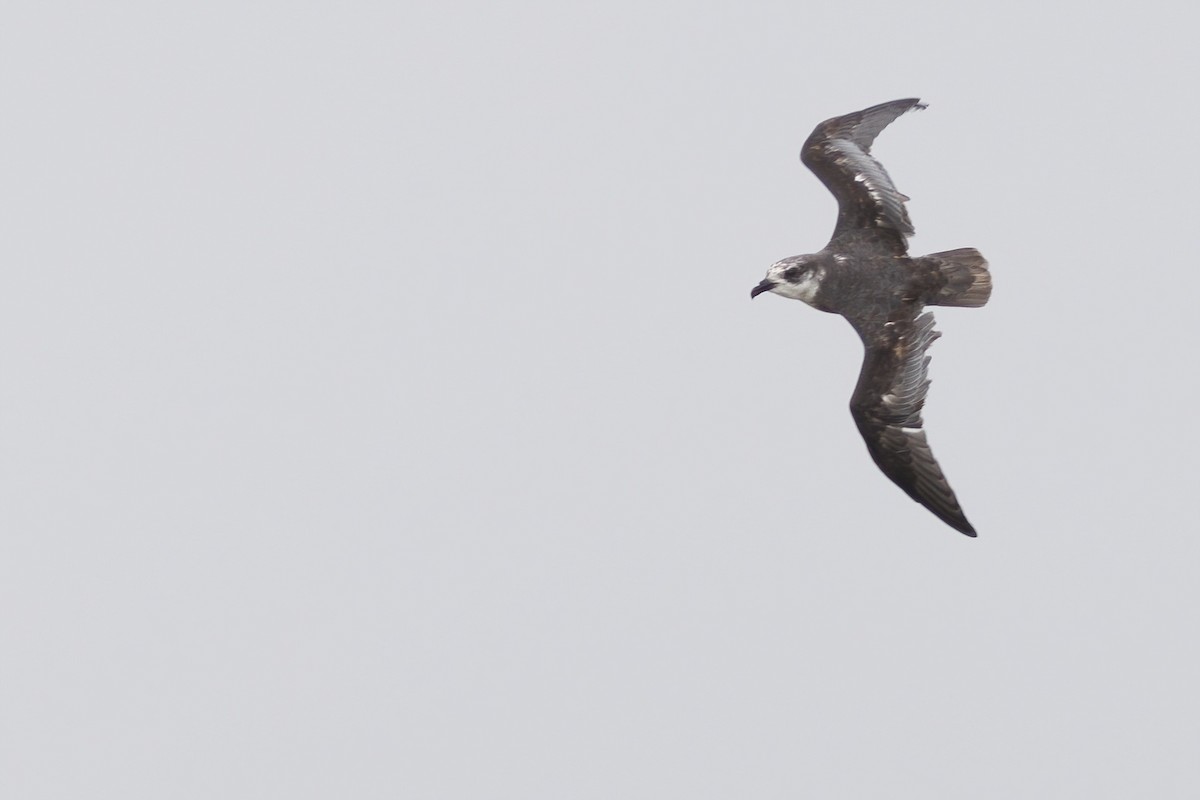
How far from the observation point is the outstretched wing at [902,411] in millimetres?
22328

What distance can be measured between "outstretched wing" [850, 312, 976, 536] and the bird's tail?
1.57 feet

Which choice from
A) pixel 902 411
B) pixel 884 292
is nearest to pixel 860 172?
pixel 884 292

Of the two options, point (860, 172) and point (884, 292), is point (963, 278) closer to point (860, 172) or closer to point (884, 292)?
point (884, 292)

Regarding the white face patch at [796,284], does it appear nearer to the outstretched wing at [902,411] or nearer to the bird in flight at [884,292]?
the bird in flight at [884,292]

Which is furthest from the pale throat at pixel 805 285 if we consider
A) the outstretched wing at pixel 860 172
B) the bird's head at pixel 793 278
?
the outstretched wing at pixel 860 172

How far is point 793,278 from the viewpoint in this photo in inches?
907

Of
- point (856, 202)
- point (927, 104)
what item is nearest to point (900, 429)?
point (856, 202)

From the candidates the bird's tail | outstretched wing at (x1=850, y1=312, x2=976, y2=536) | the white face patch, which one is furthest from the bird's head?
the bird's tail

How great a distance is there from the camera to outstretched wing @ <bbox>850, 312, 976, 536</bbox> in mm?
22328

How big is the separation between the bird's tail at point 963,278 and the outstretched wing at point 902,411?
48 centimetres

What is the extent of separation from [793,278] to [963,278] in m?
2.01

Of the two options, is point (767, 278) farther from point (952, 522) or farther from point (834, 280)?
point (952, 522)

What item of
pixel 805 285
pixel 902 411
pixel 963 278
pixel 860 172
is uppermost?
pixel 860 172

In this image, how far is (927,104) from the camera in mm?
25109
